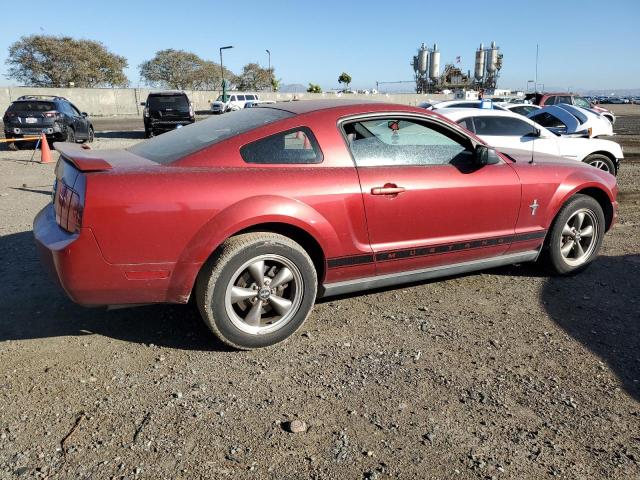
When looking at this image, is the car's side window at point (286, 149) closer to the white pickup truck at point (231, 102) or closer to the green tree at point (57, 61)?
the white pickup truck at point (231, 102)

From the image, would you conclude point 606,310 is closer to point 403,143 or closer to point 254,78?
point 403,143

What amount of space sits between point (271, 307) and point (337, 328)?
1.85ft

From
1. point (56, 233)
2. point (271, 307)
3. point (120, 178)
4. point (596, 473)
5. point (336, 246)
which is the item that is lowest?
point (596, 473)

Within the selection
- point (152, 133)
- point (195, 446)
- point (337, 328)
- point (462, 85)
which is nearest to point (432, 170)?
point (337, 328)

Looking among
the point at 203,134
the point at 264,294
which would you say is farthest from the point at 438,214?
the point at 203,134

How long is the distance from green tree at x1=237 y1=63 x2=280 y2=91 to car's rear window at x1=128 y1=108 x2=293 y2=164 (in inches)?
3473

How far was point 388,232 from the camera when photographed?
3.72m

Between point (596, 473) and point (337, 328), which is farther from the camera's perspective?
point (337, 328)

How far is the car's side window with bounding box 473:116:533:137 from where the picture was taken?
8538 mm

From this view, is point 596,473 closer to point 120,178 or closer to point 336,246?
point 336,246

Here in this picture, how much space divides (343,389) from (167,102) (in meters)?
18.2

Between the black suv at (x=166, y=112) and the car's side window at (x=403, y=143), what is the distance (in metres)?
16.3

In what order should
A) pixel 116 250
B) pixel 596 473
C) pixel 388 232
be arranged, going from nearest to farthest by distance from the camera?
pixel 596 473 → pixel 116 250 → pixel 388 232

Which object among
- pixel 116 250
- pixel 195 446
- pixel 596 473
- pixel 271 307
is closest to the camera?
pixel 596 473
